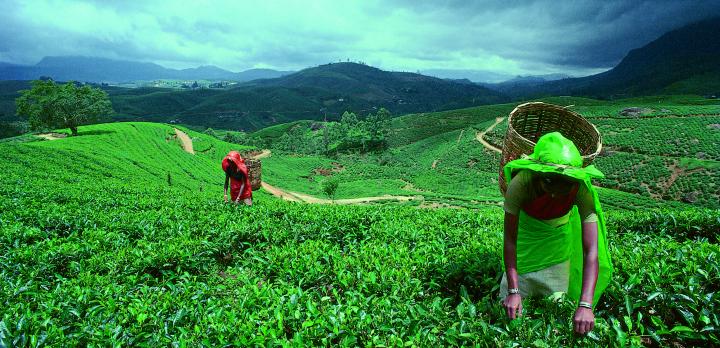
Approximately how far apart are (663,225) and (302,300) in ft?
20.8

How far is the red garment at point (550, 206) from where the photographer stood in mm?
2928

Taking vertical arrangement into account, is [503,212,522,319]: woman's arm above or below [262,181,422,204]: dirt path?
above

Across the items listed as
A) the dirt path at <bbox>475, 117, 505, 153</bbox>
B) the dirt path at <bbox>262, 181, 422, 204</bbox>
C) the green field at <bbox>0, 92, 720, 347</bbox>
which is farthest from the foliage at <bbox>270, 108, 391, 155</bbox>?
the green field at <bbox>0, 92, 720, 347</bbox>

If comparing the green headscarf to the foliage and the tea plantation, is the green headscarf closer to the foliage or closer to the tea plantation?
the tea plantation

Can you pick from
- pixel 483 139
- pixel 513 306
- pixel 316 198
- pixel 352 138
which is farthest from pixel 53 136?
pixel 483 139

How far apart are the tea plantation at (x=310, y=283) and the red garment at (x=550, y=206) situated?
2.45 feet

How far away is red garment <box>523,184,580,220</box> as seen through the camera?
293cm

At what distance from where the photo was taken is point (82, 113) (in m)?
46.7

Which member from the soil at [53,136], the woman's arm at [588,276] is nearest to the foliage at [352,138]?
the soil at [53,136]

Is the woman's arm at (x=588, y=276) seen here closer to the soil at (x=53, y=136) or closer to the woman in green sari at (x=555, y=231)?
the woman in green sari at (x=555, y=231)

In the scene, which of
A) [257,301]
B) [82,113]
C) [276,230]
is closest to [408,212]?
[276,230]

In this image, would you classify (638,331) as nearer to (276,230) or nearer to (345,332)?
(345,332)

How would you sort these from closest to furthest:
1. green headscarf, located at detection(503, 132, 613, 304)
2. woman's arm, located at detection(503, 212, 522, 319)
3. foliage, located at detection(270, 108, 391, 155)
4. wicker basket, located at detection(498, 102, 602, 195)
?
green headscarf, located at detection(503, 132, 613, 304)
woman's arm, located at detection(503, 212, 522, 319)
wicker basket, located at detection(498, 102, 602, 195)
foliage, located at detection(270, 108, 391, 155)

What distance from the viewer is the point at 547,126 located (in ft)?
16.2
